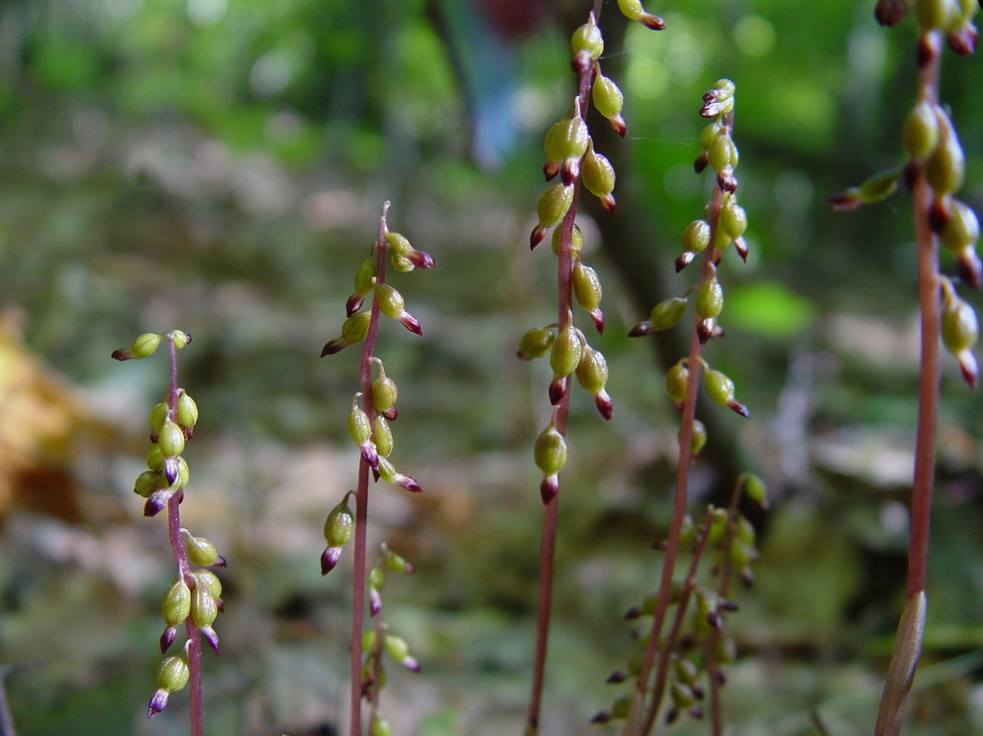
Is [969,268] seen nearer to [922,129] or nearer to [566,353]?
[922,129]

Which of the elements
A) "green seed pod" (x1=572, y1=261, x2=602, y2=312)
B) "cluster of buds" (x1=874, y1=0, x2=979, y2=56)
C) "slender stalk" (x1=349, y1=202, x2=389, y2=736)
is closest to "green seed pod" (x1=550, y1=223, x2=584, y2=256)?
"green seed pod" (x1=572, y1=261, x2=602, y2=312)

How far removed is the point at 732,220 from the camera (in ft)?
1.77

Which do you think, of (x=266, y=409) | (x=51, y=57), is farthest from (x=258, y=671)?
(x=51, y=57)

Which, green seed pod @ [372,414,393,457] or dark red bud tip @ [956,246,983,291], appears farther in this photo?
green seed pod @ [372,414,393,457]

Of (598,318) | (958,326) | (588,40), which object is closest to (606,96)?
(588,40)

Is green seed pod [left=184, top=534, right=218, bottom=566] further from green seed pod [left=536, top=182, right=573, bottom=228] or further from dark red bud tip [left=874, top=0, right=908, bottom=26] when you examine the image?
dark red bud tip [left=874, top=0, right=908, bottom=26]

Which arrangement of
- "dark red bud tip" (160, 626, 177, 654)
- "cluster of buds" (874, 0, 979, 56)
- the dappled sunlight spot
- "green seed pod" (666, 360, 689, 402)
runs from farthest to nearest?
the dappled sunlight spot → "green seed pod" (666, 360, 689, 402) → "dark red bud tip" (160, 626, 177, 654) → "cluster of buds" (874, 0, 979, 56)

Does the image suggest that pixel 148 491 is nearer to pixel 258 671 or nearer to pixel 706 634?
pixel 706 634

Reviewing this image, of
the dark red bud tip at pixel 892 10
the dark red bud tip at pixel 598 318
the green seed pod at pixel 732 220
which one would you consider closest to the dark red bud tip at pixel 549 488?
the dark red bud tip at pixel 598 318

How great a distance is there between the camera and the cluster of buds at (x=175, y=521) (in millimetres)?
516

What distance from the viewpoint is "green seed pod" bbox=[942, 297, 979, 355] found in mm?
436

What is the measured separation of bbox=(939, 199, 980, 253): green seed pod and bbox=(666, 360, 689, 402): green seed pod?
221 millimetres

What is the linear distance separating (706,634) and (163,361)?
2149mm

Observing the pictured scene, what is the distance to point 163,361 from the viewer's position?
96.0 inches
